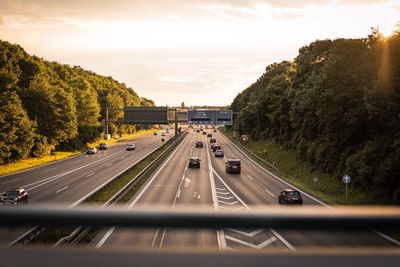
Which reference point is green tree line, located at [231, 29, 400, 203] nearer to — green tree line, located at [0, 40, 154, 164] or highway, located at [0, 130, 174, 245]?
highway, located at [0, 130, 174, 245]

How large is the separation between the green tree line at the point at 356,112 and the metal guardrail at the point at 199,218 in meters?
29.4

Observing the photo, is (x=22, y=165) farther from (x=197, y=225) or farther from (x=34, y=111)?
(x=197, y=225)

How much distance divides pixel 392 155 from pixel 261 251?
3090 centimetres

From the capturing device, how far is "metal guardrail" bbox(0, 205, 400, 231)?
2199mm

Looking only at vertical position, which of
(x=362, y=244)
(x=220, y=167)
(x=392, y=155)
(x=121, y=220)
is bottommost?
(x=220, y=167)

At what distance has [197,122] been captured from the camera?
4126 inches

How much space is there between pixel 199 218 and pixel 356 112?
39.2 meters

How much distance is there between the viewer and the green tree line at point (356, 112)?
31859 mm

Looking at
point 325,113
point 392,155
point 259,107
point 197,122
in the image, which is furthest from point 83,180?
point 197,122

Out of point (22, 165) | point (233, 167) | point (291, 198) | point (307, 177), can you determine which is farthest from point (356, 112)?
point (22, 165)

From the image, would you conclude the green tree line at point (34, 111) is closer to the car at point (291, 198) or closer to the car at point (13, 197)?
the car at point (13, 197)

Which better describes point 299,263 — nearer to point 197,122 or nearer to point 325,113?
point 325,113

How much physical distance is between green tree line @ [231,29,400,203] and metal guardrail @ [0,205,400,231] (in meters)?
29.4

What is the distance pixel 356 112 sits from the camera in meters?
39.0
